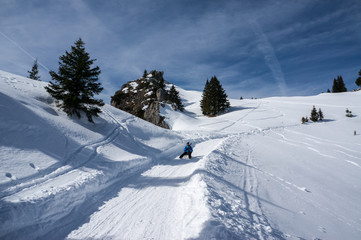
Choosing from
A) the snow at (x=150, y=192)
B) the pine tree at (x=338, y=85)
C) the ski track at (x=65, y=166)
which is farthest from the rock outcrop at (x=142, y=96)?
the pine tree at (x=338, y=85)

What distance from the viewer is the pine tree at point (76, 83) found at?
14.0 meters

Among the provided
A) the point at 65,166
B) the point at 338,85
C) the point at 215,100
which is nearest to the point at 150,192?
the point at 65,166

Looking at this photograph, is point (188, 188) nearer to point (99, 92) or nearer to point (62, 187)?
point (62, 187)

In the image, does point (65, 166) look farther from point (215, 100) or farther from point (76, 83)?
point (215, 100)

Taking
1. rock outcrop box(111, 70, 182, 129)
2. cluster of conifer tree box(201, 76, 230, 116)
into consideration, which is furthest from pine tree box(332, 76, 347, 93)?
rock outcrop box(111, 70, 182, 129)

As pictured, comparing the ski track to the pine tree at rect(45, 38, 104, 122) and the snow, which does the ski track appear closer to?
the snow

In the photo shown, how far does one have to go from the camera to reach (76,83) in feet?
47.2

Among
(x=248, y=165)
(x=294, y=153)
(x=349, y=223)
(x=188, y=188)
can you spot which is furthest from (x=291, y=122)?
(x=188, y=188)

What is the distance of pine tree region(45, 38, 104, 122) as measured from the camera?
13969mm

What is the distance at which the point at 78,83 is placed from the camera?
1452cm

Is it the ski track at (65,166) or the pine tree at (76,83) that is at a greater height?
the pine tree at (76,83)

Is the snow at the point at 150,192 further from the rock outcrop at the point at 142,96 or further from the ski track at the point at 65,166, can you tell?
the rock outcrop at the point at 142,96

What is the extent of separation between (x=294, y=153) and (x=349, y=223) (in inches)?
375

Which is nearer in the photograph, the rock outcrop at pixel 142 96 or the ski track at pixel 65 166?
the ski track at pixel 65 166
